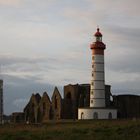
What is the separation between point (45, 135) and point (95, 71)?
32841mm

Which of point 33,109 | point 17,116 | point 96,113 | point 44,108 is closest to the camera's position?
point 96,113

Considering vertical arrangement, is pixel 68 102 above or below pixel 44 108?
above

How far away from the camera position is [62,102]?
71.1 metres

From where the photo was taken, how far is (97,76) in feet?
206

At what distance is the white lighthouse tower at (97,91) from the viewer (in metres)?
62.0

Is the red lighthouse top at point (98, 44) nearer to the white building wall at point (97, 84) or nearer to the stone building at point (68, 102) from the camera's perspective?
the white building wall at point (97, 84)

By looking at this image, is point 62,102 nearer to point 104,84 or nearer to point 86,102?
point 86,102

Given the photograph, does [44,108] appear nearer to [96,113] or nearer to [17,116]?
[17,116]

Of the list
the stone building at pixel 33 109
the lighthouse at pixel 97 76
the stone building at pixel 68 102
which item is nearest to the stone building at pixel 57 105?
the stone building at pixel 68 102

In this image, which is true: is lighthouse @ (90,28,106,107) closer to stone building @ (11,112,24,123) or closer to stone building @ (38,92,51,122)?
stone building @ (38,92,51,122)

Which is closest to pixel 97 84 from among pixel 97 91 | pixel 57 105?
pixel 97 91

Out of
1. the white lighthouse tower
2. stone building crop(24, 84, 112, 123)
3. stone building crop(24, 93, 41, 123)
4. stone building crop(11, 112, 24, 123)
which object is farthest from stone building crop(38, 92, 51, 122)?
the white lighthouse tower

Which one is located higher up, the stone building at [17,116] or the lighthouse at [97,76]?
the lighthouse at [97,76]

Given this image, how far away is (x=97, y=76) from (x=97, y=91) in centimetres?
180
